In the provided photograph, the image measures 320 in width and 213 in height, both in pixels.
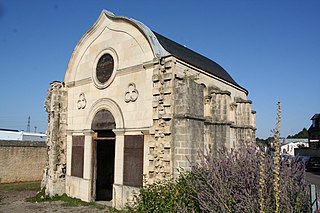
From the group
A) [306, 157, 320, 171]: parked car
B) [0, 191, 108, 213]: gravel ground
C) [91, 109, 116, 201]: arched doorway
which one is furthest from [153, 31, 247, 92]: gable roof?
[306, 157, 320, 171]: parked car

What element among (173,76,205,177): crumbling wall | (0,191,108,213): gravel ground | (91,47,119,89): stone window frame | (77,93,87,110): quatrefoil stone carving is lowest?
(0,191,108,213): gravel ground

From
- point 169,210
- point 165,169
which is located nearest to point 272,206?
point 169,210

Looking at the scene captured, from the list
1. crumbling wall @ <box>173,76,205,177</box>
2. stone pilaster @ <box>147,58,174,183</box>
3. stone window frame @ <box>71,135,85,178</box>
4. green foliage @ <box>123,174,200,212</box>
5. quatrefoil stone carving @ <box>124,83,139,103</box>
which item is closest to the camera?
green foliage @ <box>123,174,200,212</box>

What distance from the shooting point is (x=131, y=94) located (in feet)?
36.5

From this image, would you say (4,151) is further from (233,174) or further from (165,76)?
(233,174)

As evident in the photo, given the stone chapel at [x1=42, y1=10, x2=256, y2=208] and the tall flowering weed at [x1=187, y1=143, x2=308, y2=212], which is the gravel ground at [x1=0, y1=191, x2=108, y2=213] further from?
the tall flowering weed at [x1=187, y1=143, x2=308, y2=212]

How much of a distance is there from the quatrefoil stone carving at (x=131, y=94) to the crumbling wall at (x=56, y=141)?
487 centimetres

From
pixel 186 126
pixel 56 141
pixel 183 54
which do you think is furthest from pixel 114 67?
pixel 56 141

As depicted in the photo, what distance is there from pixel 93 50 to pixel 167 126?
603 cm

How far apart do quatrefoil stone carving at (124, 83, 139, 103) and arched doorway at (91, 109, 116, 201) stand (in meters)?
1.21

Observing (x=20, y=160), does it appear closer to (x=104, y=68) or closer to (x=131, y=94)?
(x=104, y=68)

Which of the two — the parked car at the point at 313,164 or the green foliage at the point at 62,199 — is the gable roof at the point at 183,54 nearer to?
the green foliage at the point at 62,199

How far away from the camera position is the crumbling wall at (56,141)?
13867 millimetres

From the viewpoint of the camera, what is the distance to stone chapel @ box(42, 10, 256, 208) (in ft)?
31.8
